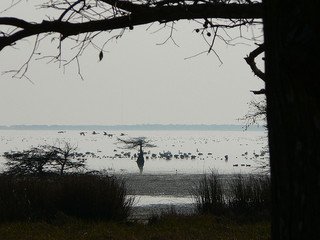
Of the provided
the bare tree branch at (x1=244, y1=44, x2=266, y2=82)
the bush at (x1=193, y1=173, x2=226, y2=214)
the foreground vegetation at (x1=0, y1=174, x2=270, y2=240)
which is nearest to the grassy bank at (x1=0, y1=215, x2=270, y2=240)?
the foreground vegetation at (x1=0, y1=174, x2=270, y2=240)

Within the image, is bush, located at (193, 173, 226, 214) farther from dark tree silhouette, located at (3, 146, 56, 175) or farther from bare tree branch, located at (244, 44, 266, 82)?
dark tree silhouette, located at (3, 146, 56, 175)

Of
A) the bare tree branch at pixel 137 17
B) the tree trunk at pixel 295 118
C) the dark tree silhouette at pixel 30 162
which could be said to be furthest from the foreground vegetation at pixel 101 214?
the tree trunk at pixel 295 118

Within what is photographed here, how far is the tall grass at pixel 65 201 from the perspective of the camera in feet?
37.4

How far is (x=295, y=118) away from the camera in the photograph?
2.79 m

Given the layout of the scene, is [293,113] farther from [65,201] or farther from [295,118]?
[65,201]

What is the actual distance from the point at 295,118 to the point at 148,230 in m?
7.70

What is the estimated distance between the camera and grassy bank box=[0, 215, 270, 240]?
9.23m

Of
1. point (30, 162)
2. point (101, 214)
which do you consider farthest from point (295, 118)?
point (30, 162)

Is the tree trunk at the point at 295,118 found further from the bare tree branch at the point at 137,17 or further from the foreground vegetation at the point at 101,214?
the foreground vegetation at the point at 101,214

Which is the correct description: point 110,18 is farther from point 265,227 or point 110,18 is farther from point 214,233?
point 265,227

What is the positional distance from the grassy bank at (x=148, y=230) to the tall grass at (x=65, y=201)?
578 millimetres

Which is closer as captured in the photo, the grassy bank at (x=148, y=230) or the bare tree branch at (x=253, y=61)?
the bare tree branch at (x=253, y=61)

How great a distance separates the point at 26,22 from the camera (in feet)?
17.4

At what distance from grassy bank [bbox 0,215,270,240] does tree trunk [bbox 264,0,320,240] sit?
625 centimetres
